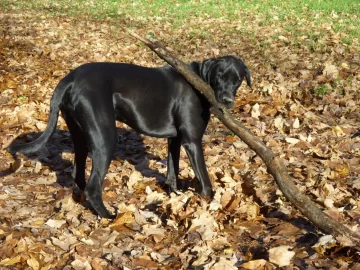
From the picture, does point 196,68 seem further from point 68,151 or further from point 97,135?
point 68,151

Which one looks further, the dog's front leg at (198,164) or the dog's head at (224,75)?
the dog's head at (224,75)

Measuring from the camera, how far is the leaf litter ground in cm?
379

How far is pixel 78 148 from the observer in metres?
5.11

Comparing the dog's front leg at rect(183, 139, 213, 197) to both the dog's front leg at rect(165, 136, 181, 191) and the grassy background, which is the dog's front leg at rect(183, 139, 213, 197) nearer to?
the dog's front leg at rect(165, 136, 181, 191)

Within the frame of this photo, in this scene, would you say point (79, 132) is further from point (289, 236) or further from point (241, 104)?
point (241, 104)

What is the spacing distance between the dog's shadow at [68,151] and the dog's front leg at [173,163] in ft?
0.79

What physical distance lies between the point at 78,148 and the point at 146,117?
2.69 ft

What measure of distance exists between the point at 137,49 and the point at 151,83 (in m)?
7.54

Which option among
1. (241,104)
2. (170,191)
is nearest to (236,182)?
(170,191)

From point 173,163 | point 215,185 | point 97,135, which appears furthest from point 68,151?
point 215,185

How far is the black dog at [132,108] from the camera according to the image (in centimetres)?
450

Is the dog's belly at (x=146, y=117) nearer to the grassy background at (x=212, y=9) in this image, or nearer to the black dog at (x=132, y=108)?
the black dog at (x=132, y=108)

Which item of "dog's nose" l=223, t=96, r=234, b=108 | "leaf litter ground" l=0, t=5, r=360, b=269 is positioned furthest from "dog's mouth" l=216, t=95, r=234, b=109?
"leaf litter ground" l=0, t=5, r=360, b=269

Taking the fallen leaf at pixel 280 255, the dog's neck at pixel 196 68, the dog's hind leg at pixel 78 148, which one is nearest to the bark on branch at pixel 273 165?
the dog's neck at pixel 196 68
